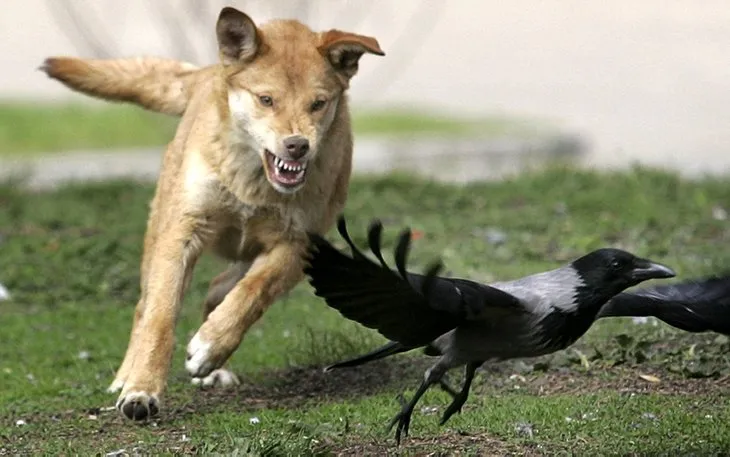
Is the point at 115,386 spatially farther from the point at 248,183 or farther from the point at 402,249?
the point at 402,249

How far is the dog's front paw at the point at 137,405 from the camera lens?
19.9 feet

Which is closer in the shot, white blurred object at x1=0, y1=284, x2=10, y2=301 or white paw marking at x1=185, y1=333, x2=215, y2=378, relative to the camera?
white paw marking at x1=185, y1=333, x2=215, y2=378

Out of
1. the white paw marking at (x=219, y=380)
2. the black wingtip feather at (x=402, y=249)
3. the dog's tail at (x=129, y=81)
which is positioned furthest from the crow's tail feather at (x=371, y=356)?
the dog's tail at (x=129, y=81)

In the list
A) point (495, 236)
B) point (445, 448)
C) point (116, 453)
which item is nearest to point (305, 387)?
point (116, 453)

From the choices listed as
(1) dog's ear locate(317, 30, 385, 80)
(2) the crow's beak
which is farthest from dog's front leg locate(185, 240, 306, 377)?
(2) the crow's beak

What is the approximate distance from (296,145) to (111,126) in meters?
9.31

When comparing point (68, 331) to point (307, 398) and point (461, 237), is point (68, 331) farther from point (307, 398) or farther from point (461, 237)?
point (461, 237)

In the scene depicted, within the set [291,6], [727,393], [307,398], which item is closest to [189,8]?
[291,6]

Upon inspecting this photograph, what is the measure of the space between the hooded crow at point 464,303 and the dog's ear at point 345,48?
171 cm

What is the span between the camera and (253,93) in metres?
6.43

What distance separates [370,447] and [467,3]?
16309 millimetres

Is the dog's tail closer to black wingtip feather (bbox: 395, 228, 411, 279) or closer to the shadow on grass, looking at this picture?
the shadow on grass

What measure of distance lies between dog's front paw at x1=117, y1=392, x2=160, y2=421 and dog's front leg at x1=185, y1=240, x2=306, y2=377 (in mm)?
216

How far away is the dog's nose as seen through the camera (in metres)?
6.20
